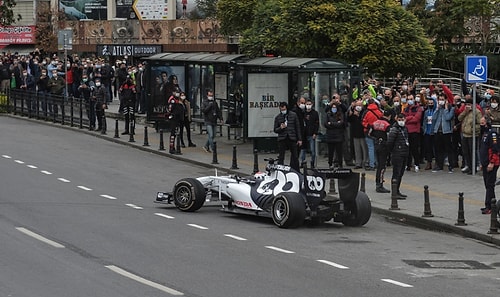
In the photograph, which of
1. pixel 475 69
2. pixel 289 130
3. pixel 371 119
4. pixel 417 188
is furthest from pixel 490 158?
pixel 289 130

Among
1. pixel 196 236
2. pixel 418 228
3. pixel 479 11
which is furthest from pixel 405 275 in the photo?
pixel 479 11

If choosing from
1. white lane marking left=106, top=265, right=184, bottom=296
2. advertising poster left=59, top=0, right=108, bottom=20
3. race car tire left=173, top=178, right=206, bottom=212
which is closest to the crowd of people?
race car tire left=173, top=178, right=206, bottom=212

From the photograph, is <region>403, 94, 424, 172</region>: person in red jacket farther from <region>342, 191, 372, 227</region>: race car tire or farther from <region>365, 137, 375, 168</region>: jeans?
<region>342, 191, 372, 227</region>: race car tire

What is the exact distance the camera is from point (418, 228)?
20719 mm

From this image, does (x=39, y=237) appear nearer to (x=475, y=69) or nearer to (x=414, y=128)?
(x=475, y=69)

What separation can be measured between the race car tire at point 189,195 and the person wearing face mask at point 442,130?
29.0ft

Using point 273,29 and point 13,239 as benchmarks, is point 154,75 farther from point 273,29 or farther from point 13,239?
point 13,239

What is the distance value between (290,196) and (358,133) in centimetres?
934

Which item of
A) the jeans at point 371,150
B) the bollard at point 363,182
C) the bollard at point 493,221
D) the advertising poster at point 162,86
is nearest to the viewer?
the bollard at point 493,221

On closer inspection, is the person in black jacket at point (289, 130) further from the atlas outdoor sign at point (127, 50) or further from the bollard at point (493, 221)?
the atlas outdoor sign at point (127, 50)

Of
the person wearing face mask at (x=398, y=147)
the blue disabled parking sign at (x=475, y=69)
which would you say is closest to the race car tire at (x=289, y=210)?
the person wearing face mask at (x=398, y=147)

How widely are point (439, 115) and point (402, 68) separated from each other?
5.63m

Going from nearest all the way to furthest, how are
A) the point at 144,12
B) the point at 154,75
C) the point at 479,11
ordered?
the point at 154,75
the point at 479,11
the point at 144,12

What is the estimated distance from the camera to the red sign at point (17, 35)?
7288 centimetres
